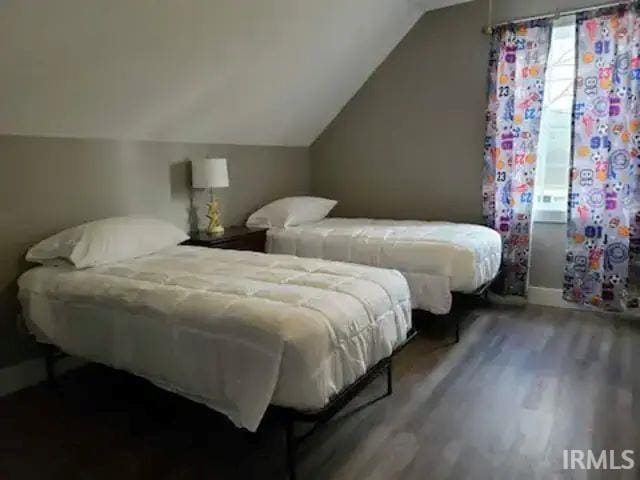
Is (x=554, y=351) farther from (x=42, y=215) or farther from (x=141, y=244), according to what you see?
(x=42, y=215)

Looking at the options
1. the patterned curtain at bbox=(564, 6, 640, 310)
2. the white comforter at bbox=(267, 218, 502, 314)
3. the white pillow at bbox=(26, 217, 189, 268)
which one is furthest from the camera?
the patterned curtain at bbox=(564, 6, 640, 310)

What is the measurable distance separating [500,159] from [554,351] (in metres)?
1.66

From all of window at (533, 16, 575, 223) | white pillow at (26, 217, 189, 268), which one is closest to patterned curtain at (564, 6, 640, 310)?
window at (533, 16, 575, 223)

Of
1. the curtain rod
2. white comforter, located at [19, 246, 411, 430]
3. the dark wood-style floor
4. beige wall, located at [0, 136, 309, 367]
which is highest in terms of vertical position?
the curtain rod

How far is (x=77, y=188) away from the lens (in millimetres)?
2988

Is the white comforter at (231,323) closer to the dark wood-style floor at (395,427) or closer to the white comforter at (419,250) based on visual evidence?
the dark wood-style floor at (395,427)

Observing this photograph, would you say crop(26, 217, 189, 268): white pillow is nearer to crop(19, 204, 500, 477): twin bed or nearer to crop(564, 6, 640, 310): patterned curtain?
crop(19, 204, 500, 477): twin bed

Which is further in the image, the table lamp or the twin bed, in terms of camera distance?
the table lamp

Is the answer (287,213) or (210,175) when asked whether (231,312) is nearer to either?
(210,175)

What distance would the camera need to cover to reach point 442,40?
4.21m

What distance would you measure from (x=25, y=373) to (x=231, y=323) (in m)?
1.68

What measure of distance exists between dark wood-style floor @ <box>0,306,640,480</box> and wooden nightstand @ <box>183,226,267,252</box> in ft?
3.44

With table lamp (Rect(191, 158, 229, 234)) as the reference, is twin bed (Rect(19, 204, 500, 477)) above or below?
below

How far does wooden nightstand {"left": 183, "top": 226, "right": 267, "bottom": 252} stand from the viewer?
3.44m
